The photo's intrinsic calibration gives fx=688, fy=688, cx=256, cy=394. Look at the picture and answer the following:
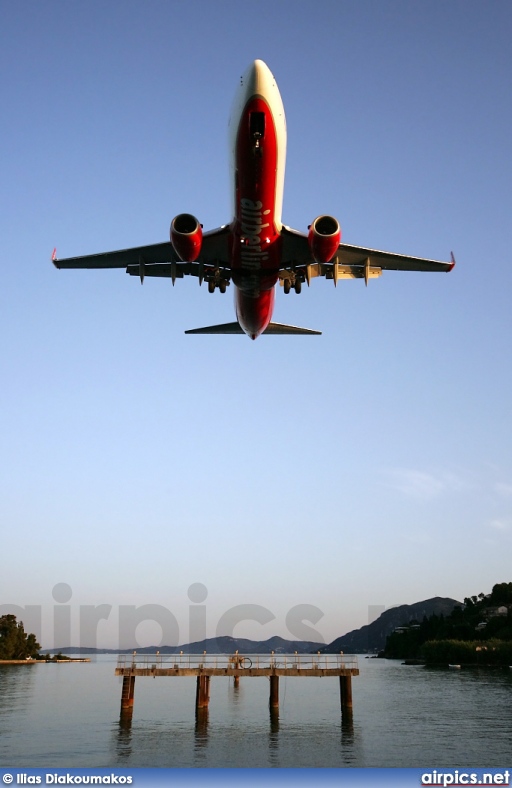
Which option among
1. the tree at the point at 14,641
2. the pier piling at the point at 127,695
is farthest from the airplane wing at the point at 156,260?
the tree at the point at 14,641

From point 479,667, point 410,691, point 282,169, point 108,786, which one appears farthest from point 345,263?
point 479,667

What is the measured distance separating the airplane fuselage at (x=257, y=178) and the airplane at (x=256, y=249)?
35mm

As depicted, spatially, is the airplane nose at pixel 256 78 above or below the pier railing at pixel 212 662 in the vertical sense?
above

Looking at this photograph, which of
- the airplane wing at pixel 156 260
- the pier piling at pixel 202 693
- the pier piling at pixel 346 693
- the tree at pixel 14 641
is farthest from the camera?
the tree at pixel 14 641

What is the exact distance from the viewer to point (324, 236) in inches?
1075

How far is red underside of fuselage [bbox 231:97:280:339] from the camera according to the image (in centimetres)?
2431

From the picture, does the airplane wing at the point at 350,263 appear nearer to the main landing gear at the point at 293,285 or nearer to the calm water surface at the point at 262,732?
the main landing gear at the point at 293,285

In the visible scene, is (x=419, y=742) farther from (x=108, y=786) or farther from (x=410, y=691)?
(x=410, y=691)

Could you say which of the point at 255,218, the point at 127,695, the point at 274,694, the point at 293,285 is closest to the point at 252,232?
the point at 255,218

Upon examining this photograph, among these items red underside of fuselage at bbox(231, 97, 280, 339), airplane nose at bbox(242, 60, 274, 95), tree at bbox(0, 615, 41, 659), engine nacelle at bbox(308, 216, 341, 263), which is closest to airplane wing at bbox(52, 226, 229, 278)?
red underside of fuselage at bbox(231, 97, 280, 339)

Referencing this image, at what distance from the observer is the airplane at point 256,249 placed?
80.6 ft

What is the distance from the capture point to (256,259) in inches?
1150

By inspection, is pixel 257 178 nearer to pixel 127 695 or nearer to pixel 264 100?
pixel 264 100

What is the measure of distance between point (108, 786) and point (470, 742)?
30.4 metres
